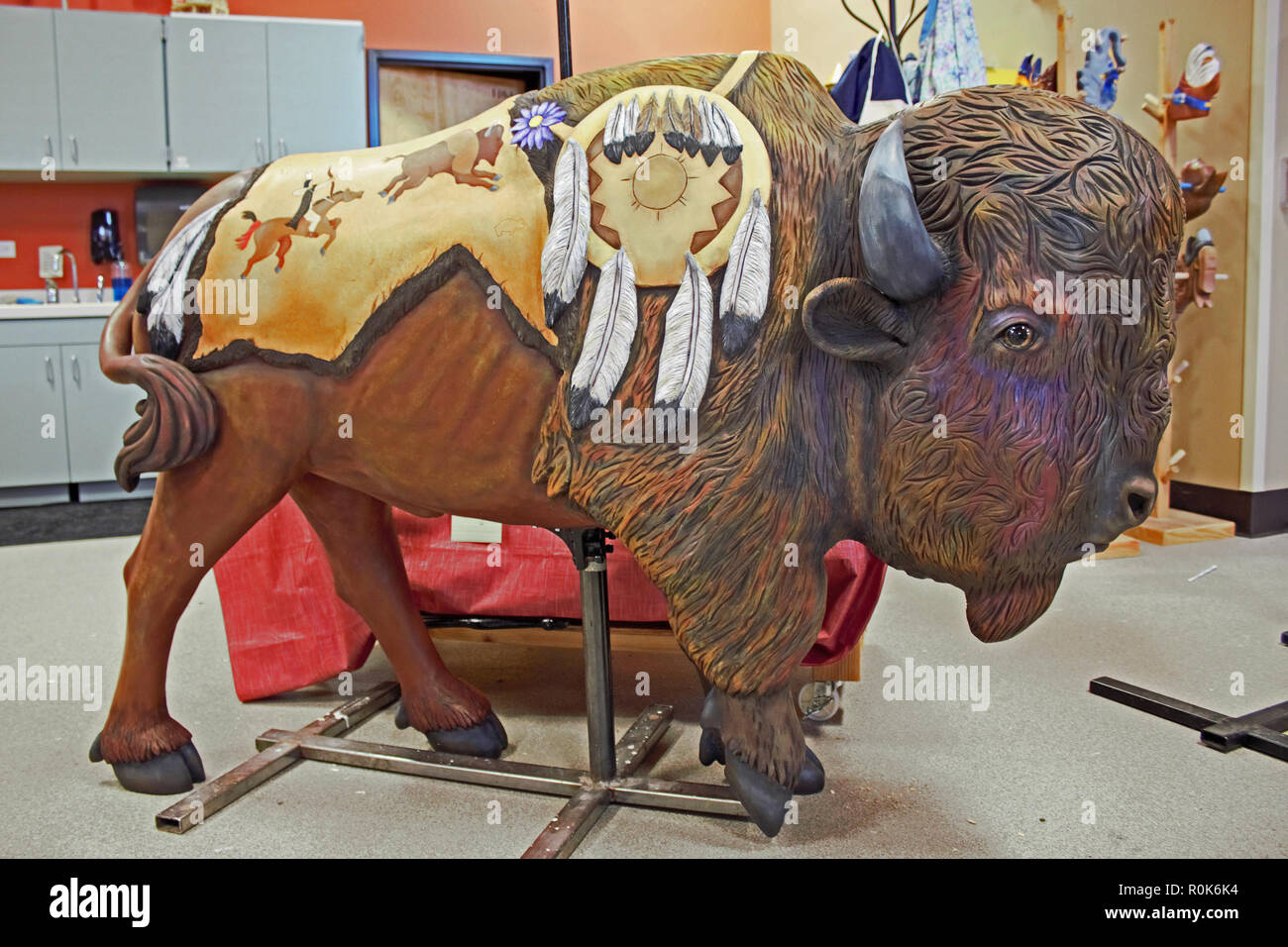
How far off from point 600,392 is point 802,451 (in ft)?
0.85

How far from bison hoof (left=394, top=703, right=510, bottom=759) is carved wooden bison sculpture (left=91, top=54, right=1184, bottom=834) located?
0.48 meters

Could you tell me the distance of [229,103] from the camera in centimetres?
449

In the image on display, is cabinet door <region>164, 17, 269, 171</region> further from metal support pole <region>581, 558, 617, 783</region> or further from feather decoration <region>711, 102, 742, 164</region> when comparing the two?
feather decoration <region>711, 102, 742, 164</region>

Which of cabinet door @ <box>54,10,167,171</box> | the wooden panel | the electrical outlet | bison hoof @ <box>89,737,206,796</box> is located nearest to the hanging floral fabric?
the wooden panel

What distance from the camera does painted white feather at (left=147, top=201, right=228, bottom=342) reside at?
1.41 meters

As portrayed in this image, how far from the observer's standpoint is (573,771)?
60.9 inches

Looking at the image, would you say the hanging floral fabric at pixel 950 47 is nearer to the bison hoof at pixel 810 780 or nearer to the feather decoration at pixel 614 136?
the feather decoration at pixel 614 136

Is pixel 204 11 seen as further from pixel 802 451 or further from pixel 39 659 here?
pixel 802 451

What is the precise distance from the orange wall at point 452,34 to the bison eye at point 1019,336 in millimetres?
4443

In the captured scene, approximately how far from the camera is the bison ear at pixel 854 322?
113 cm

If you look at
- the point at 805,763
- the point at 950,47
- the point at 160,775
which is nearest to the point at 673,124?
the point at 805,763

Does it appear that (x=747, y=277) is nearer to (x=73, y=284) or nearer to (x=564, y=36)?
(x=564, y=36)

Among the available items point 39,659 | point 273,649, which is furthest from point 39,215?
point 273,649

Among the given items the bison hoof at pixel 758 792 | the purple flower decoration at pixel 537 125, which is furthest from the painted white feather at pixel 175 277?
the bison hoof at pixel 758 792
